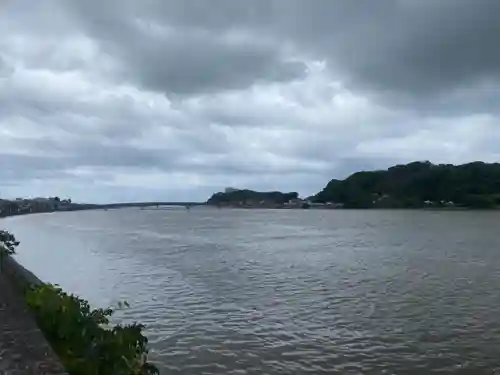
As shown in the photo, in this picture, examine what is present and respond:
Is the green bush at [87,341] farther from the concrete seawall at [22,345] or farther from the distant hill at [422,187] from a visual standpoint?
the distant hill at [422,187]

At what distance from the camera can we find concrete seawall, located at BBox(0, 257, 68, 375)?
9.11m

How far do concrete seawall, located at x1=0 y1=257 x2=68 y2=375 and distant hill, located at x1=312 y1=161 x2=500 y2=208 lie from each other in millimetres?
126089

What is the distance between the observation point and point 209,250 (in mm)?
48656

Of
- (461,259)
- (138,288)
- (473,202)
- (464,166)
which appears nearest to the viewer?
(138,288)

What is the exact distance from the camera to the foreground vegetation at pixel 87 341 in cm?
1006

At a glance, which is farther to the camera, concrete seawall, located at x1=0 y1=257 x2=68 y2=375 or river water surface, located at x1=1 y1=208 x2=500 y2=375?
river water surface, located at x1=1 y1=208 x2=500 y2=375

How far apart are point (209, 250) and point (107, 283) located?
64.3 ft

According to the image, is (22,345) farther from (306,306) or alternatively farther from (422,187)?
(422,187)

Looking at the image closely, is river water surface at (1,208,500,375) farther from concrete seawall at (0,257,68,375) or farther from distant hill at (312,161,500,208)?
distant hill at (312,161,500,208)

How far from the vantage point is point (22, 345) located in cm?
1066

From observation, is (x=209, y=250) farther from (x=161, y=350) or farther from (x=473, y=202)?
(x=473, y=202)

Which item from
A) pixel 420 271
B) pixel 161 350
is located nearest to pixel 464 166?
pixel 420 271

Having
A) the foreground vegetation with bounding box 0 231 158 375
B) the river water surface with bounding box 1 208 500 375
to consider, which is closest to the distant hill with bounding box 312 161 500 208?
the river water surface with bounding box 1 208 500 375

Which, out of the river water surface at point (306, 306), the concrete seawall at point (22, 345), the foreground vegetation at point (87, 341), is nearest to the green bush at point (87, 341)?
the foreground vegetation at point (87, 341)
